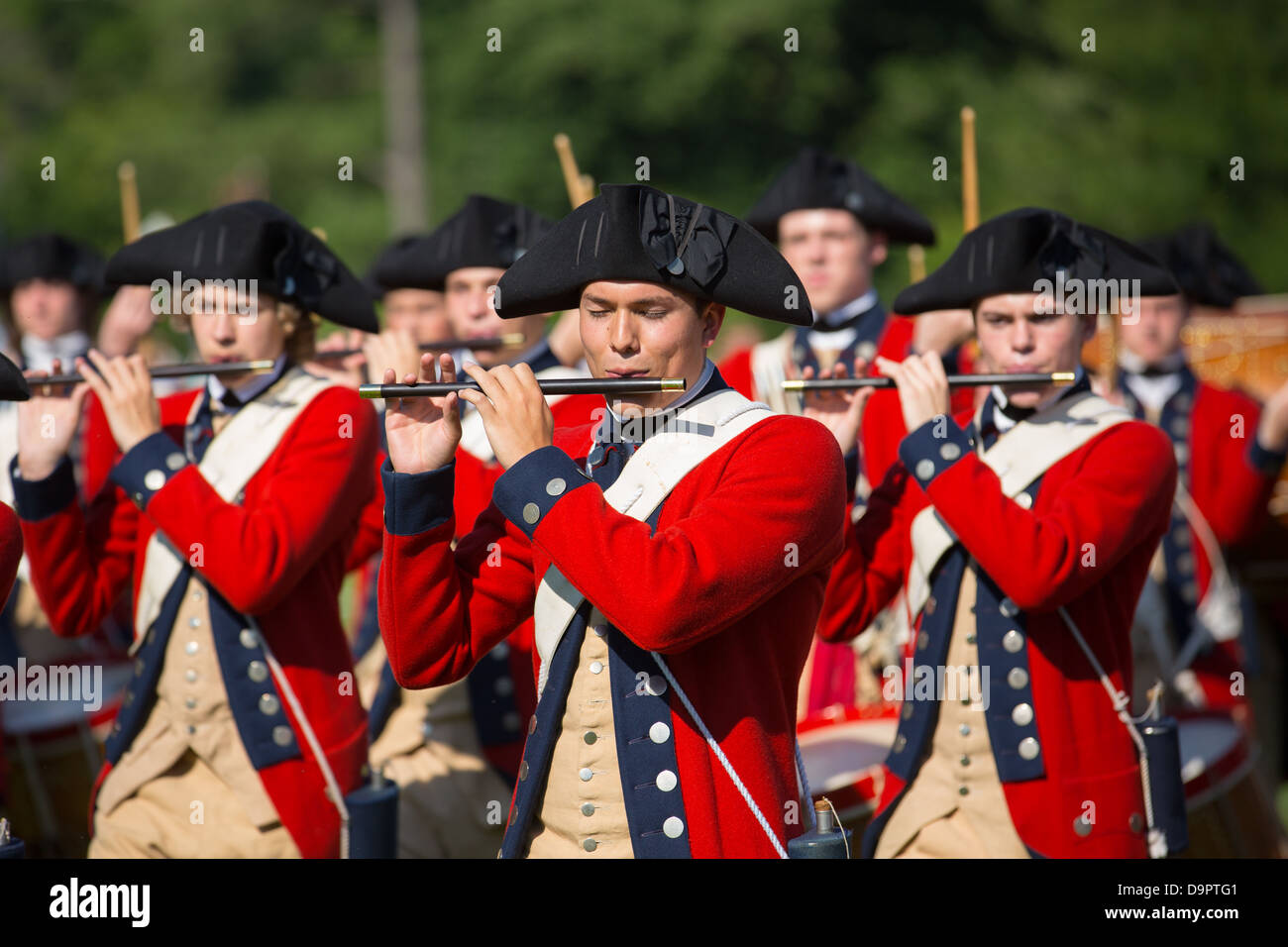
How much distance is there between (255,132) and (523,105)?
7997 millimetres

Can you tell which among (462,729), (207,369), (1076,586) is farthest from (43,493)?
(1076,586)

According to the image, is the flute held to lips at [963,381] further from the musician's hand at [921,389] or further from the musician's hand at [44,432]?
the musician's hand at [44,432]

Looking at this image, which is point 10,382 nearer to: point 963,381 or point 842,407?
point 842,407

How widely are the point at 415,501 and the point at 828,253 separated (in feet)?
11.7

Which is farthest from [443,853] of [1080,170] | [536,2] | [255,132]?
[255,132]

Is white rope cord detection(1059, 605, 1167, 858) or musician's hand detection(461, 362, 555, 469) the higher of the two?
musician's hand detection(461, 362, 555, 469)

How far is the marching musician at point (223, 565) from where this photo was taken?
176 inches

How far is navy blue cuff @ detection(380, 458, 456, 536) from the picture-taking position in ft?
11.5

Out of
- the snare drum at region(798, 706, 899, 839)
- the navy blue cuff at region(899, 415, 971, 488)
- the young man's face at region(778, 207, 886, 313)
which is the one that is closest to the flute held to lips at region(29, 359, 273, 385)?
the navy blue cuff at region(899, 415, 971, 488)

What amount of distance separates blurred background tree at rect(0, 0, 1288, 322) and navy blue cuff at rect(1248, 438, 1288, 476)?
780cm

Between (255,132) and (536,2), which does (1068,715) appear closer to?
(536,2)

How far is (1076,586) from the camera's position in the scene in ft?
13.7

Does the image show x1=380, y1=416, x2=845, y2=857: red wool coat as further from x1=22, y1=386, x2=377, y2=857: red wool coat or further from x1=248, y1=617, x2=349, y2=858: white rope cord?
x1=248, y1=617, x2=349, y2=858: white rope cord

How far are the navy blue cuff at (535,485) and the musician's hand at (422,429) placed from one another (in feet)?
0.71
